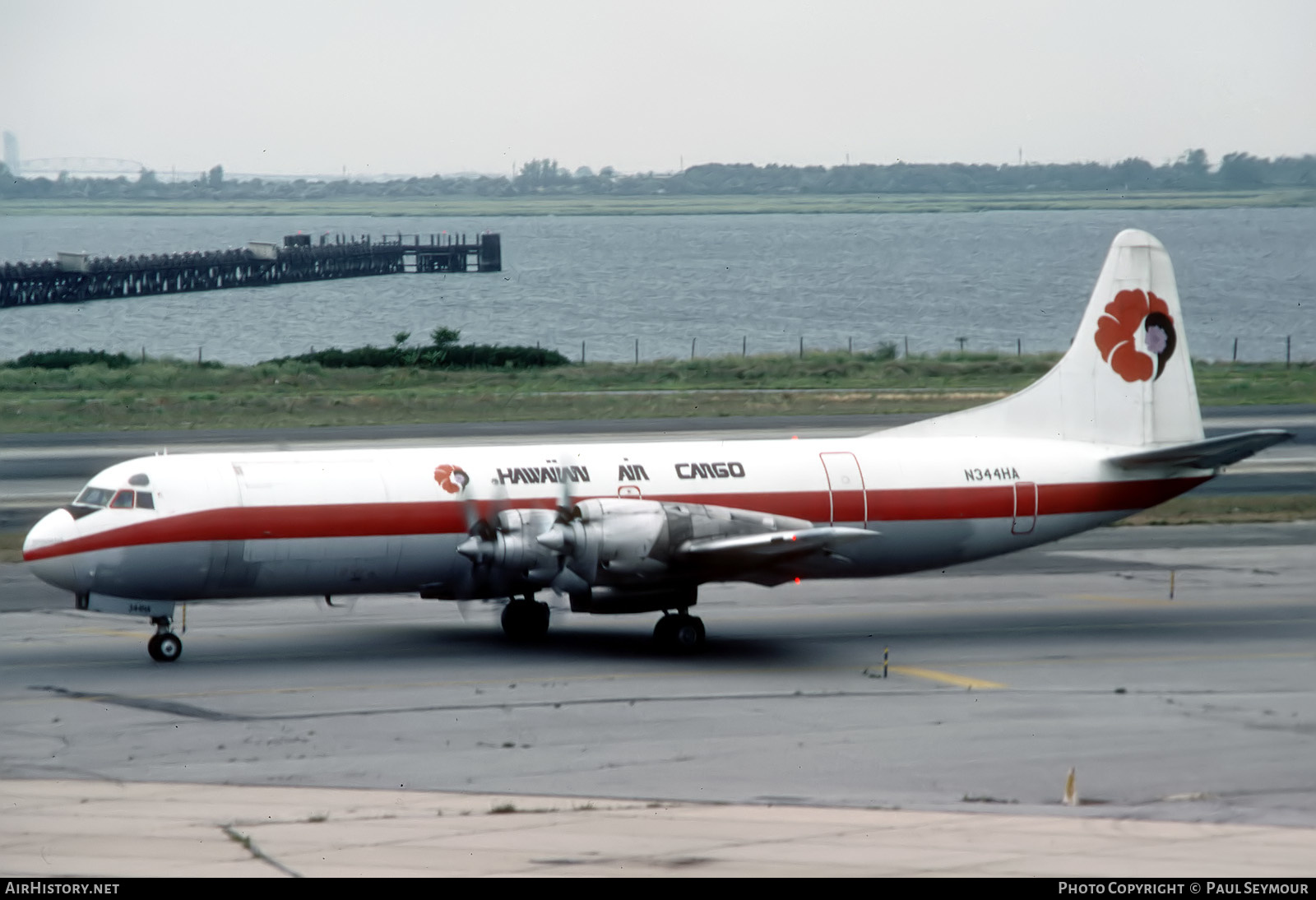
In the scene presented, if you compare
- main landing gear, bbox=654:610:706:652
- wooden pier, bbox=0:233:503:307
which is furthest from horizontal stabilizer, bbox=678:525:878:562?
wooden pier, bbox=0:233:503:307

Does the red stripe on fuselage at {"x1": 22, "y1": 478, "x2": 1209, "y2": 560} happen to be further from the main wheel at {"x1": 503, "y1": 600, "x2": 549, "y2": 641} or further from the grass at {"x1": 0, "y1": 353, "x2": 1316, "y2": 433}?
the grass at {"x1": 0, "y1": 353, "x2": 1316, "y2": 433}

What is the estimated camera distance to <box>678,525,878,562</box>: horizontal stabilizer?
27781 millimetres

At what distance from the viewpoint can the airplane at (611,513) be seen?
27.8 metres

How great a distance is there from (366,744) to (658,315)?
466ft

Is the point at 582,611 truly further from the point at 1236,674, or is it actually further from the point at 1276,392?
the point at 1276,392

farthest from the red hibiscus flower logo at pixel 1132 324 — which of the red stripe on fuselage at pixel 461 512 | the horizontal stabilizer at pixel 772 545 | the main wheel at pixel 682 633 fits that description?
the main wheel at pixel 682 633

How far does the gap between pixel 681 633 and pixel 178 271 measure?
143164mm

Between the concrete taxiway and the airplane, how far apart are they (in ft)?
4.93

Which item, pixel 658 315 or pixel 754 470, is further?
pixel 658 315

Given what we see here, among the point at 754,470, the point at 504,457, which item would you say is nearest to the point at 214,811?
the point at 504,457

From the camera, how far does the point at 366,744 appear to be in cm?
2216

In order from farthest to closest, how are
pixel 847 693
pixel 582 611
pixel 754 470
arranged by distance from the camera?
pixel 754 470 < pixel 582 611 < pixel 847 693

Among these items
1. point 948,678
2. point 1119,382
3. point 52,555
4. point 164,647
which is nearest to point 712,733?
point 948,678

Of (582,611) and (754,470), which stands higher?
(754,470)
